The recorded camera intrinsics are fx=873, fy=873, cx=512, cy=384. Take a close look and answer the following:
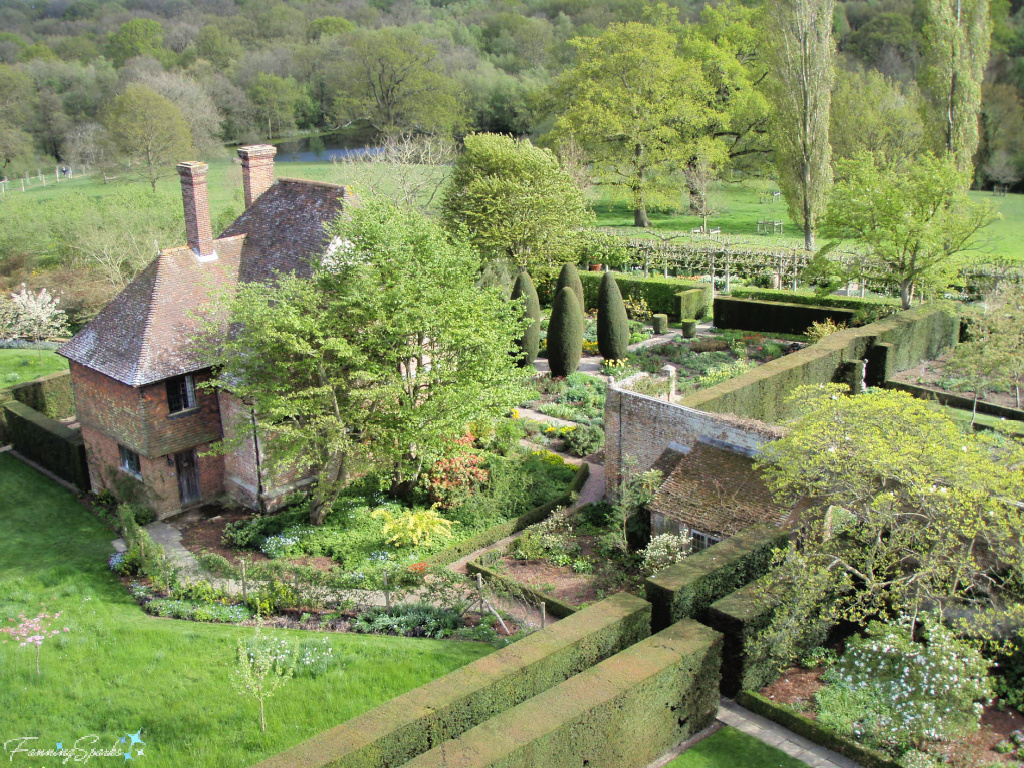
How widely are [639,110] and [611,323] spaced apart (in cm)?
2894

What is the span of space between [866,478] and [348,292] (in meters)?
12.6

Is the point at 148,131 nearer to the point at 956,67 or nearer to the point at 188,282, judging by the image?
the point at 188,282

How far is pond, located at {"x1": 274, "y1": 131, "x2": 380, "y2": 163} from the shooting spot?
282 feet

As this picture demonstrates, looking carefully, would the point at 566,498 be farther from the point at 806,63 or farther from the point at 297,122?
the point at 297,122

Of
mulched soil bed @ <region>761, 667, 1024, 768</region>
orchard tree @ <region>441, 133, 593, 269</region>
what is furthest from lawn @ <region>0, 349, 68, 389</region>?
mulched soil bed @ <region>761, 667, 1024, 768</region>

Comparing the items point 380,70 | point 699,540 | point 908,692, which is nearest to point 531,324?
point 699,540

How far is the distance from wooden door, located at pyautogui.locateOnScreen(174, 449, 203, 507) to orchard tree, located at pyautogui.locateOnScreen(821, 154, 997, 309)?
2356 cm

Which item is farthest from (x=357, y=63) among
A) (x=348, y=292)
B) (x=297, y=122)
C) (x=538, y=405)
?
(x=348, y=292)

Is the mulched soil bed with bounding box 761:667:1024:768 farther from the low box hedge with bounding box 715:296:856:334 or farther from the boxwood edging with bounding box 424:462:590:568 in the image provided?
the low box hedge with bounding box 715:296:856:334

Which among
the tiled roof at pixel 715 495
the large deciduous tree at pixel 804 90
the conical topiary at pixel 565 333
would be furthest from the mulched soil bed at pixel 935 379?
the large deciduous tree at pixel 804 90

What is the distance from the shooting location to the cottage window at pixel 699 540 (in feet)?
63.1

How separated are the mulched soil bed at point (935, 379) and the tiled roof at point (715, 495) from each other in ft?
40.8

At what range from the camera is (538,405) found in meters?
30.3

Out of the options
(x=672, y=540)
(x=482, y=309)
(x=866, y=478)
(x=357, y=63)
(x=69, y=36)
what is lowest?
(x=672, y=540)
